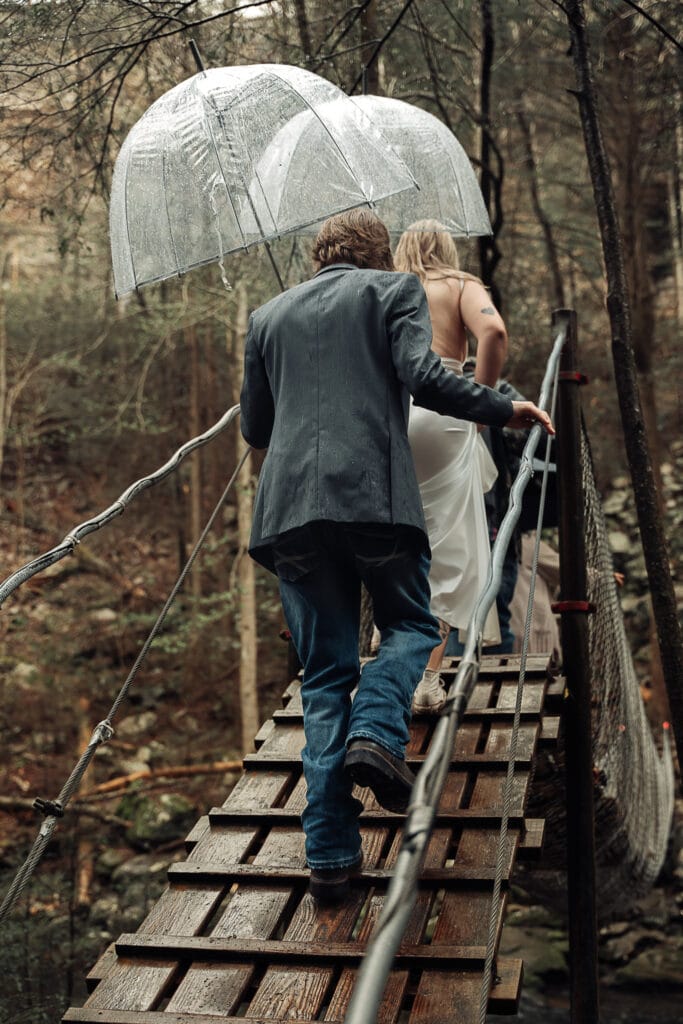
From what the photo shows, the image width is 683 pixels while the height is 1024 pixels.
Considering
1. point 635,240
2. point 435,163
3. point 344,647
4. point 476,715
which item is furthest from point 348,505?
point 635,240

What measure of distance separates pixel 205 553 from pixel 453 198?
→ 30.6 ft

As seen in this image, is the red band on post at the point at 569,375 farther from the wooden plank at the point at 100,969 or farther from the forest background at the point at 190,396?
the wooden plank at the point at 100,969

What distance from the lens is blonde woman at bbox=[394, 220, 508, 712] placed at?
3.27 m

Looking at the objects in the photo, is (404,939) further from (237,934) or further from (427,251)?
(427,251)

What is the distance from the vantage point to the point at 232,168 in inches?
117

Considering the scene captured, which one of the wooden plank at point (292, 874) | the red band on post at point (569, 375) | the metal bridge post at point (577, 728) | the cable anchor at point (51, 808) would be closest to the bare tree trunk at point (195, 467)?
the red band on post at point (569, 375)

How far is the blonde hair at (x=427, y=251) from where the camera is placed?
10.9 feet

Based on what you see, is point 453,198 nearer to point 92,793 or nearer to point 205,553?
point 92,793

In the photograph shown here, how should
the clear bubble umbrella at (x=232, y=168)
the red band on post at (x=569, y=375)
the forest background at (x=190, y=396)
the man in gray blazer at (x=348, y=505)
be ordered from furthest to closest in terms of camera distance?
the forest background at (x=190, y=396), the red band on post at (x=569, y=375), the clear bubble umbrella at (x=232, y=168), the man in gray blazer at (x=348, y=505)

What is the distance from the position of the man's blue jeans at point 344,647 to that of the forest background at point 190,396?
11.0 feet

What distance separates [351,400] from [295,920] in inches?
44.3

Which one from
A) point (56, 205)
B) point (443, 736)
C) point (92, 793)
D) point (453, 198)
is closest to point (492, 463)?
point (453, 198)

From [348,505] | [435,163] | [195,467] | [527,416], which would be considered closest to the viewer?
[348,505]

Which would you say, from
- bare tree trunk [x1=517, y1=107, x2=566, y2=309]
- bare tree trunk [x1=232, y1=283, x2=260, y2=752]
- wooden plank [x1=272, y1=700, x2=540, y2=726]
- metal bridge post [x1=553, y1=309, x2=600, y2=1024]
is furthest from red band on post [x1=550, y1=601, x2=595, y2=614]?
bare tree trunk [x1=517, y1=107, x2=566, y2=309]
